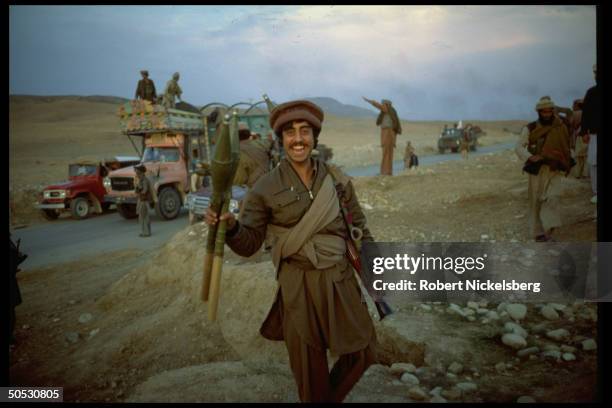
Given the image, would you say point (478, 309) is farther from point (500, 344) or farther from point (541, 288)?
point (541, 288)

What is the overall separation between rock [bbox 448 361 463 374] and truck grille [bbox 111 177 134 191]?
9828 millimetres

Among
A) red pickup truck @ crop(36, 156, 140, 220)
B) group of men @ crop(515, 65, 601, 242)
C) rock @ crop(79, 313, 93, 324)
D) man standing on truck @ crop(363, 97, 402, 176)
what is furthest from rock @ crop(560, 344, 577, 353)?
red pickup truck @ crop(36, 156, 140, 220)

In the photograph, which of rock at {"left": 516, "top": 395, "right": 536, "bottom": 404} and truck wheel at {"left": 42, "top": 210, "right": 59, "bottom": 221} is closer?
rock at {"left": 516, "top": 395, "right": 536, "bottom": 404}

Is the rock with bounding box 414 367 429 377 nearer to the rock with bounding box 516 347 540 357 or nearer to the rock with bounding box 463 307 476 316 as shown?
the rock with bounding box 516 347 540 357

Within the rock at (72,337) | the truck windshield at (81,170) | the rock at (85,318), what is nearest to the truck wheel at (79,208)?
the truck windshield at (81,170)

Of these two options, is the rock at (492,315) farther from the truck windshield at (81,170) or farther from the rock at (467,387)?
the truck windshield at (81,170)

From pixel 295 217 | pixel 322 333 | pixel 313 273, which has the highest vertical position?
pixel 295 217

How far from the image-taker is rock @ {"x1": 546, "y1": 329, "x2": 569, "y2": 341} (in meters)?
3.71

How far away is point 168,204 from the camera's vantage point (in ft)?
37.0

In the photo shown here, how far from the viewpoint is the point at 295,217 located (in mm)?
2377

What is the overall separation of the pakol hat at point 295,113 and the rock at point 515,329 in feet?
8.91
